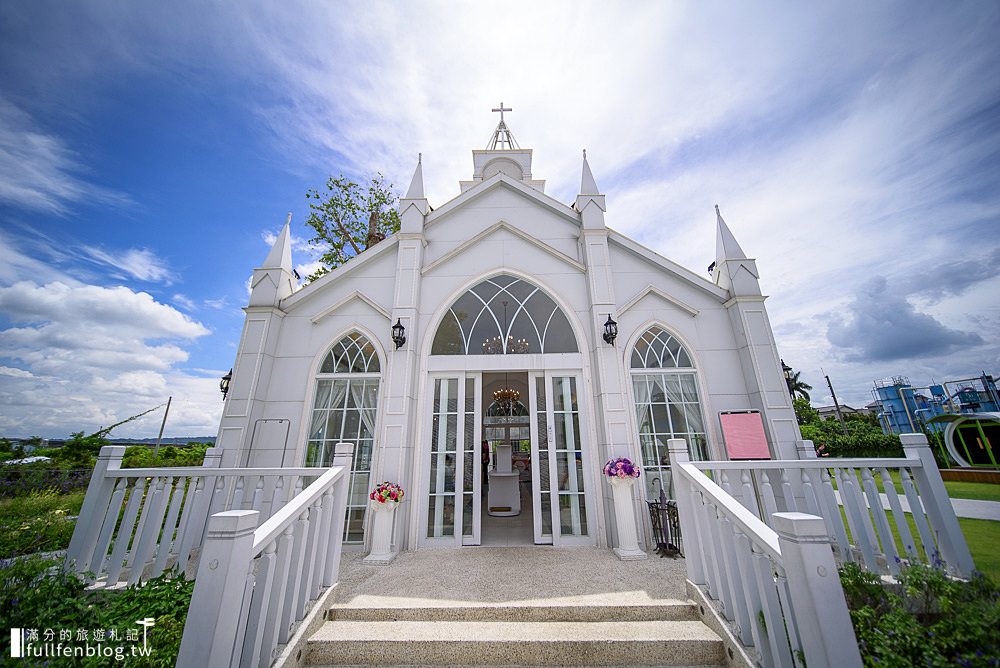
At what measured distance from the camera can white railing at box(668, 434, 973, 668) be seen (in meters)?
1.63

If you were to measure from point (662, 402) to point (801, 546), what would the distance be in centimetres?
410

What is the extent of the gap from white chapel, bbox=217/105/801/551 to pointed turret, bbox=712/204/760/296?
3 cm

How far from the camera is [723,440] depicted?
532 centimetres

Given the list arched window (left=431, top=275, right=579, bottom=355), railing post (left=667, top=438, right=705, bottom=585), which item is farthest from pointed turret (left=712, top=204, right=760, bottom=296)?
railing post (left=667, top=438, right=705, bottom=585)

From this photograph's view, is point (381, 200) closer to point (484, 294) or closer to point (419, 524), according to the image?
point (484, 294)

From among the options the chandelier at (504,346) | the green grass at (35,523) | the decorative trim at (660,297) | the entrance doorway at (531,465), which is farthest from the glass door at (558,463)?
the green grass at (35,523)

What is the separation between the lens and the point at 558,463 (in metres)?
5.18

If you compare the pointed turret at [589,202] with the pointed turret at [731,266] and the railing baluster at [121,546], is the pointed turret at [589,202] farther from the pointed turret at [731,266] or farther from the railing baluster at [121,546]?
the railing baluster at [121,546]

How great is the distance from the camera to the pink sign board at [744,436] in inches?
202

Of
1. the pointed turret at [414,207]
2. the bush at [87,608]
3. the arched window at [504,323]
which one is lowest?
the bush at [87,608]

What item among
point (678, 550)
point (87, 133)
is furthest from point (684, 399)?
point (87, 133)

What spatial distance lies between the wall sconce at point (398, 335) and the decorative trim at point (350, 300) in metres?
0.56

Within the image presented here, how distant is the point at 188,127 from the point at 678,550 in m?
11.1

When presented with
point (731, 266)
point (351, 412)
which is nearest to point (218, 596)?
point (351, 412)
